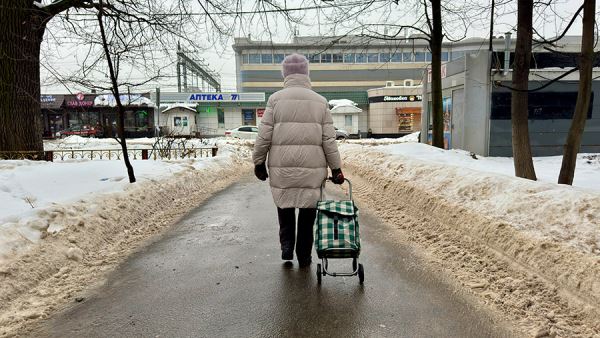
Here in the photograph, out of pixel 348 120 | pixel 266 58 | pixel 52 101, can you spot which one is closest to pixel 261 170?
pixel 348 120

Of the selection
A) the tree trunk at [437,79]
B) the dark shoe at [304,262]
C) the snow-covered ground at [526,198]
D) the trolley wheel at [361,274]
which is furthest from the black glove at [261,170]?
the tree trunk at [437,79]

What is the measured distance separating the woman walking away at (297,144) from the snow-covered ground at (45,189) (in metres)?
2.49

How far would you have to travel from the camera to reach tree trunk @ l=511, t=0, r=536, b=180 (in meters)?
7.78

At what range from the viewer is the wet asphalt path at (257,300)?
119 inches

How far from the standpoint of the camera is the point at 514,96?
793cm

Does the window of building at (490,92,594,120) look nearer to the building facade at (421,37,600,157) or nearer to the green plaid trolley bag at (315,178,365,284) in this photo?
the building facade at (421,37,600,157)

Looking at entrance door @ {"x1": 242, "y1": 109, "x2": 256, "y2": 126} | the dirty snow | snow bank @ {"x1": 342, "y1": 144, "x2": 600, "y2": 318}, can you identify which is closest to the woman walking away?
the dirty snow

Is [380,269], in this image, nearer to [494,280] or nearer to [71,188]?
[494,280]

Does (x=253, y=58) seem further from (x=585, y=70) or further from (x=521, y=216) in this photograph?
(x=521, y=216)

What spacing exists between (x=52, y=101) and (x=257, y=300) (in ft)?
155

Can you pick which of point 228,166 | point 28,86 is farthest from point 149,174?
point 228,166

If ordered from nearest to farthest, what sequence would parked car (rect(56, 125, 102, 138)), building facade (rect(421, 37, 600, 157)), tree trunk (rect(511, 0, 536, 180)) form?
tree trunk (rect(511, 0, 536, 180)) → building facade (rect(421, 37, 600, 157)) → parked car (rect(56, 125, 102, 138))

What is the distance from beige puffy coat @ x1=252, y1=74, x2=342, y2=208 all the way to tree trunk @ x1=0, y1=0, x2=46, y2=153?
7.94 m

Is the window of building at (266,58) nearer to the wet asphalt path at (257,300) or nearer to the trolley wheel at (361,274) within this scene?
the wet asphalt path at (257,300)
